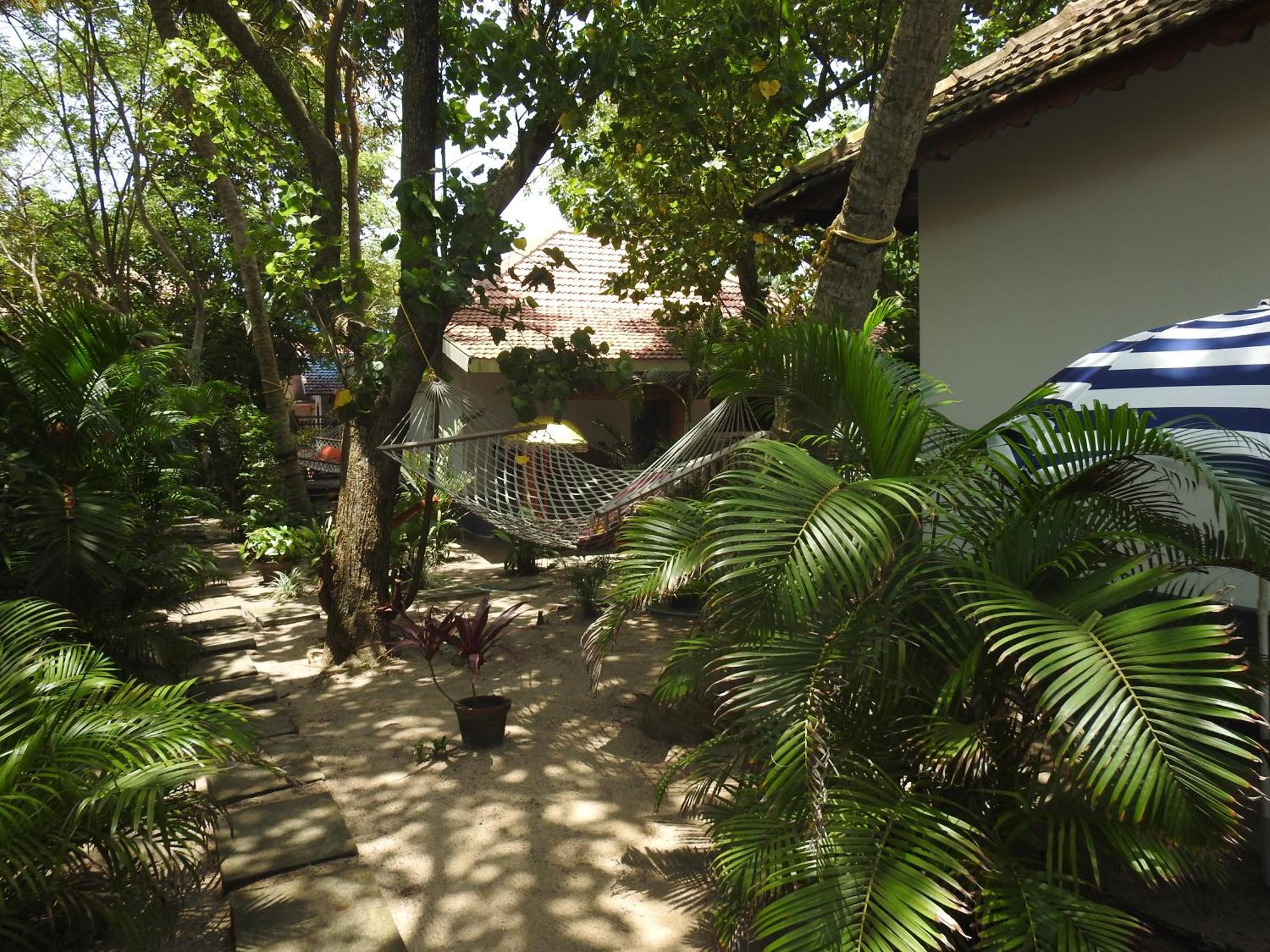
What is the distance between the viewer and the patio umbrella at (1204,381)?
2098 mm

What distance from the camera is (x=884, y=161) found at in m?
2.78

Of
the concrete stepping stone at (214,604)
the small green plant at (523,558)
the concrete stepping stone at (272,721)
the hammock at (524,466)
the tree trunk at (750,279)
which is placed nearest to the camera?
the concrete stepping stone at (272,721)

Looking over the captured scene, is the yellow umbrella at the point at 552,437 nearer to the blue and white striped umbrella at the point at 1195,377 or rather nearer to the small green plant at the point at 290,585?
the small green plant at the point at 290,585

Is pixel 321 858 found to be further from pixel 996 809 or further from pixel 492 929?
pixel 996 809

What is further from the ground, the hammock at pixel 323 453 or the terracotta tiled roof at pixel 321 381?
the terracotta tiled roof at pixel 321 381

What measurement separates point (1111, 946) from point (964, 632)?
0.63 m

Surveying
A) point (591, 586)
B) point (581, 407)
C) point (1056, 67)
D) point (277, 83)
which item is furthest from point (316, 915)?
point (581, 407)

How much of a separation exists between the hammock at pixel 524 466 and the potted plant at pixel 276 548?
241 cm

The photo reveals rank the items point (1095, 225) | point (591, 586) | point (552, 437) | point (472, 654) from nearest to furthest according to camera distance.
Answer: point (1095, 225), point (472, 654), point (552, 437), point (591, 586)

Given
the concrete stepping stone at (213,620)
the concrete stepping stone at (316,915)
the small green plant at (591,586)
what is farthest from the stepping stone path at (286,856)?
the small green plant at (591,586)

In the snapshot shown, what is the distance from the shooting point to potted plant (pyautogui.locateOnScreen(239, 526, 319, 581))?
6848 mm

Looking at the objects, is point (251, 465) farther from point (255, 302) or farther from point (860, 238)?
point (860, 238)

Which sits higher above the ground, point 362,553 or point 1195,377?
point 1195,377

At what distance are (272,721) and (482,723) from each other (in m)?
1.08
